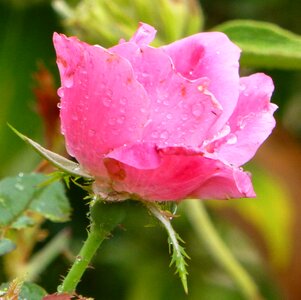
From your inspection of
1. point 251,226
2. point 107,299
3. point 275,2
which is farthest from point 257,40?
point 275,2

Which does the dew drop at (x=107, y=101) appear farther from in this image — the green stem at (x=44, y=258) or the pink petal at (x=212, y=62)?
the green stem at (x=44, y=258)

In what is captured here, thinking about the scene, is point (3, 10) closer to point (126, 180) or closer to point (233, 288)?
point (233, 288)

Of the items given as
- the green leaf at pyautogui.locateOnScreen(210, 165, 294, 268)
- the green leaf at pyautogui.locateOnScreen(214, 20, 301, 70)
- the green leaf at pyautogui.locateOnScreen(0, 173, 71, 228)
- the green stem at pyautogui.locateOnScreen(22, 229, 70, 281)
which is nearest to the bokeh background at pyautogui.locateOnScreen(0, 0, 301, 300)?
the green leaf at pyautogui.locateOnScreen(210, 165, 294, 268)

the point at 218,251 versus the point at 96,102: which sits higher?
the point at 96,102

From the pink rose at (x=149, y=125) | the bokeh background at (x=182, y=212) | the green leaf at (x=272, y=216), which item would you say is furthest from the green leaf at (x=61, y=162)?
the green leaf at (x=272, y=216)

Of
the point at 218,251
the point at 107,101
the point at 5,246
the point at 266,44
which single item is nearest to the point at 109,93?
the point at 107,101

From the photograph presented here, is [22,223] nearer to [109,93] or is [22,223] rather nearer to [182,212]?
[109,93]

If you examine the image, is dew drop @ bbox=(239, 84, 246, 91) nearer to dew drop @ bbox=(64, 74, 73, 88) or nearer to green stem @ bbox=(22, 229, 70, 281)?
dew drop @ bbox=(64, 74, 73, 88)
